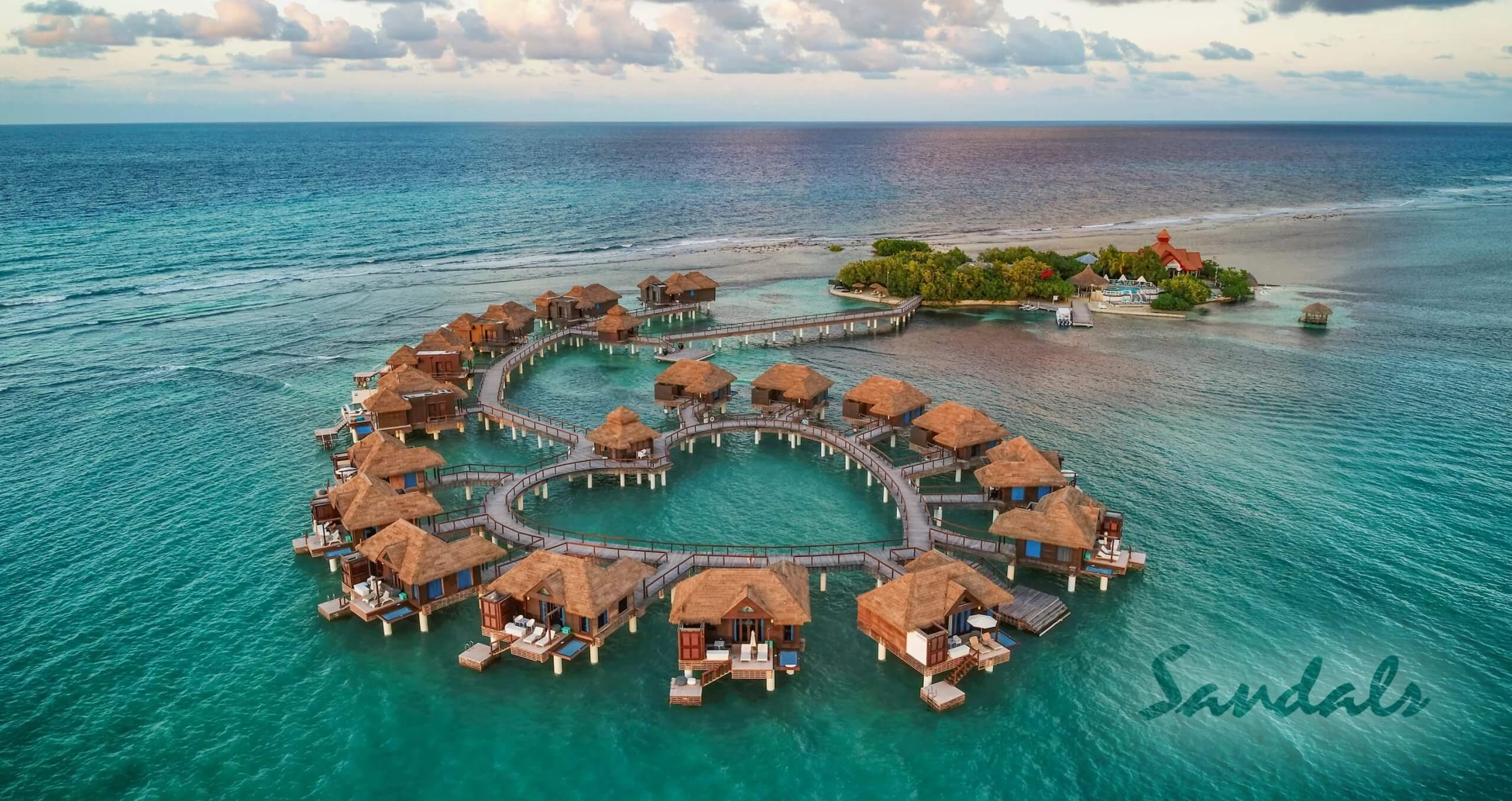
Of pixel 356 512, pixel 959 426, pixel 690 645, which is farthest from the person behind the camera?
pixel 959 426

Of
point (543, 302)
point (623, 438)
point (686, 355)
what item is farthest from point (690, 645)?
point (543, 302)

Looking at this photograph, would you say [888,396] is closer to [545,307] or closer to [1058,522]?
[1058,522]

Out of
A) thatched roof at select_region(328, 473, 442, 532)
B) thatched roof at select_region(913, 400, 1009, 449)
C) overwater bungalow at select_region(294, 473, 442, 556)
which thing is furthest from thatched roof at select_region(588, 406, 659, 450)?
thatched roof at select_region(913, 400, 1009, 449)

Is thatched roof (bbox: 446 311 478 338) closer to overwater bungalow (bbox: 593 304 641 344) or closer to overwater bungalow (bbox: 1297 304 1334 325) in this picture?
overwater bungalow (bbox: 593 304 641 344)

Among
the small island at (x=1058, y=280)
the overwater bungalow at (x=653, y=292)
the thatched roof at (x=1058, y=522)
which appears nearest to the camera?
the thatched roof at (x=1058, y=522)

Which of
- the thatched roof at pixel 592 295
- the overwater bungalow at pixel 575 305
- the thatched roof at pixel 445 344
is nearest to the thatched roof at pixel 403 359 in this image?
the thatched roof at pixel 445 344

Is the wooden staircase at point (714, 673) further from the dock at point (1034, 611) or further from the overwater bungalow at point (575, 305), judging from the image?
the overwater bungalow at point (575, 305)
